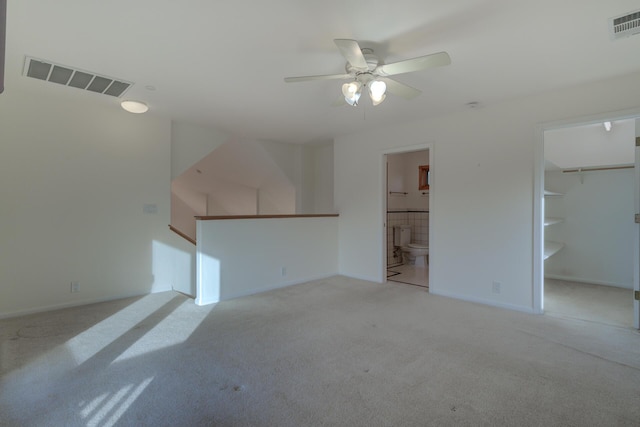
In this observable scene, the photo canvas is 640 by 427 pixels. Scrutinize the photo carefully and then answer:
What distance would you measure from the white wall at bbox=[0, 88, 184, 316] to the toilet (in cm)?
407

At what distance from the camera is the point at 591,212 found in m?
4.55

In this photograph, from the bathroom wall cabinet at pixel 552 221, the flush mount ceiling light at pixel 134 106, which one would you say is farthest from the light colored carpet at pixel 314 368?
the flush mount ceiling light at pixel 134 106

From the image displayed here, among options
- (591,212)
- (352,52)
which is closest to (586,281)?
(591,212)

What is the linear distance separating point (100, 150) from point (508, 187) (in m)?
4.65

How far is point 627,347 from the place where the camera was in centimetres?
246

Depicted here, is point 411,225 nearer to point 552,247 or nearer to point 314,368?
point 552,247

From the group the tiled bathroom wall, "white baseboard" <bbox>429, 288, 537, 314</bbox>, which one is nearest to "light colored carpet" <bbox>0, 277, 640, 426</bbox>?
"white baseboard" <bbox>429, 288, 537, 314</bbox>

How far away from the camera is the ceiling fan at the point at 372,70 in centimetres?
193

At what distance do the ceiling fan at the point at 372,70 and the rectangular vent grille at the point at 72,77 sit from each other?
73.1 inches

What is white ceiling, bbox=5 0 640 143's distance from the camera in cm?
185

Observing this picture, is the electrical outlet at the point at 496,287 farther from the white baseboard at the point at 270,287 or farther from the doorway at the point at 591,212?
the white baseboard at the point at 270,287

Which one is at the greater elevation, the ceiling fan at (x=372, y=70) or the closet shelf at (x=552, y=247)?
the ceiling fan at (x=372, y=70)

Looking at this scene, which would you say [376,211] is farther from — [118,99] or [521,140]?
[118,99]

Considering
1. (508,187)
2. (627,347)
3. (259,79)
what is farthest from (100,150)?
(627,347)
